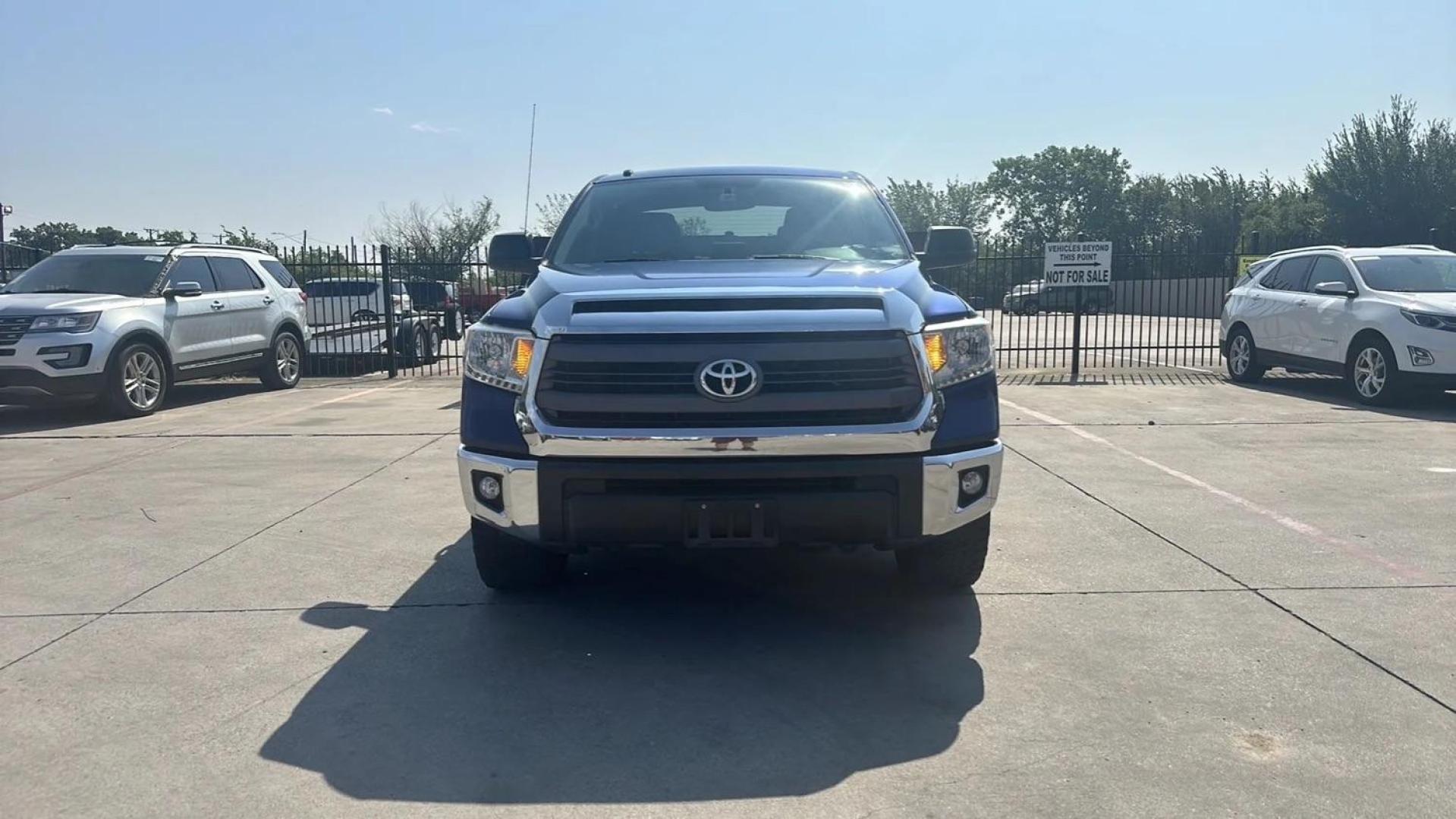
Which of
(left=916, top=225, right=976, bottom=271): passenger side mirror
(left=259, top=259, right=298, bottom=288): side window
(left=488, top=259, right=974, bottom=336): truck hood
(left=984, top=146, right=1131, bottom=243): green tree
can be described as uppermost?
(left=984, top=146, right=1131, bottom=243): green tree

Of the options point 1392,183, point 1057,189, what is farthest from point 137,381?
point 1057,189

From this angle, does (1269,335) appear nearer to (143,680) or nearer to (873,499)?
(873,499)

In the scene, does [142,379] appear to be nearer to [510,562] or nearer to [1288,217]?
[510,562]

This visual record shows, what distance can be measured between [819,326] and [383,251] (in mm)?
12729

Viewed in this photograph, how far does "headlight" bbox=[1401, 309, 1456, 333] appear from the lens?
34.4 ft

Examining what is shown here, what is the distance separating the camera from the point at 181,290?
11.8 m

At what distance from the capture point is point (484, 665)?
4.08 m

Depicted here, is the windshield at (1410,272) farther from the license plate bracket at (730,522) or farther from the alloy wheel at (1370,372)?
the license plate bracket at (730,522)

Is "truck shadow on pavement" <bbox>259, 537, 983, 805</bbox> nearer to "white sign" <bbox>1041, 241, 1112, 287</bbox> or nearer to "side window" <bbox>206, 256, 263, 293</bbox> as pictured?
"side window" <bbox>206, 256, 263, 293</bbox>

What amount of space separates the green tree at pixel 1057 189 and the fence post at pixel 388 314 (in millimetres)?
78032

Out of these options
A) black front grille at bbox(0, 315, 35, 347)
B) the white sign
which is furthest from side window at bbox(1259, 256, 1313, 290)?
black front grille at bbox(0, 315, 35, 347)

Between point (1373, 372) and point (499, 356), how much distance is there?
1032 centimetres

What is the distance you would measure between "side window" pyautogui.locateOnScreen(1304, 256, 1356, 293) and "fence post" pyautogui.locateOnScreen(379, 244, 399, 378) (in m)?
12.0

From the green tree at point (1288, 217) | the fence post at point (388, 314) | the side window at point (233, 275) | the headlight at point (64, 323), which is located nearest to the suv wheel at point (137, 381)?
the headlight at point (64, 323)
